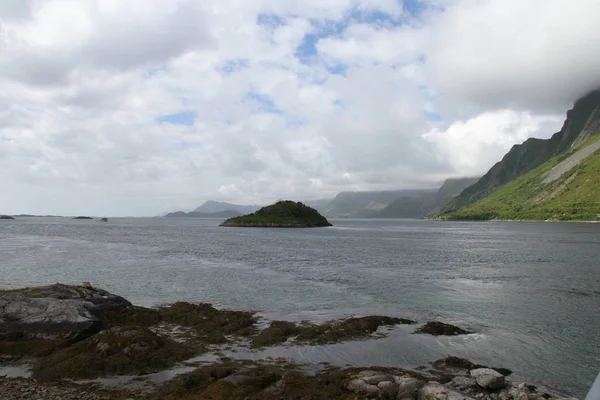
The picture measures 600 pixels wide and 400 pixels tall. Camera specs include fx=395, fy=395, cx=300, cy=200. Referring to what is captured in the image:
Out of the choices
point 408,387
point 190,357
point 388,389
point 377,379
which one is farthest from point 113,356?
point 408,387

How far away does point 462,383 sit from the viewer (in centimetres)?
2120

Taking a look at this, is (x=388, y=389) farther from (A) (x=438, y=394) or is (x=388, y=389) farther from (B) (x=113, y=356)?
(B) (x=113, y=356)

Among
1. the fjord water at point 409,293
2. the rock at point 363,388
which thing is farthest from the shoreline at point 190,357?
the fjord water at point 409,293

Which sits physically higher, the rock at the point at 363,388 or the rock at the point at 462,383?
the rock at the point at 363,388

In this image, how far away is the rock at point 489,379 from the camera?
20891mm

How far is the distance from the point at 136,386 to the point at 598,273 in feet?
234

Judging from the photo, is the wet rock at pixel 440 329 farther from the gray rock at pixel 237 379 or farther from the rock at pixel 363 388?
the gray rock at pixel 237 379

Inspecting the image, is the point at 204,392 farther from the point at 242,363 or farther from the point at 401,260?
the point at 401,260

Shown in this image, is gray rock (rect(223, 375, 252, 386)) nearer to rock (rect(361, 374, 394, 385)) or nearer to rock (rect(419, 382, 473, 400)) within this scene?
rock (rect(361, 374, 394, 385))

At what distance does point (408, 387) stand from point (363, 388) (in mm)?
2212

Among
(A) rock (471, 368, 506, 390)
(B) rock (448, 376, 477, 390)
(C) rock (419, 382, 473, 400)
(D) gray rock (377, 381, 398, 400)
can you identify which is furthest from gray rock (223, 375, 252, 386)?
(A) rock (471, 368, 506, 390)

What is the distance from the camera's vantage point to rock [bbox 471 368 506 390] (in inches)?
822

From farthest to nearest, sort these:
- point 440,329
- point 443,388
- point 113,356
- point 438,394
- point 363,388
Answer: point 440,329 → point 113,356 → point 363,388 → point 443,388 → point 438,394

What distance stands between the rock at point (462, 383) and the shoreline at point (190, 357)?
0.05 metres
